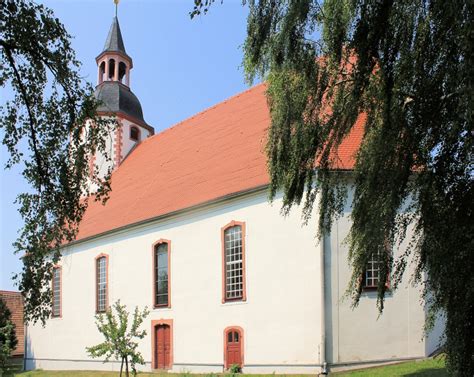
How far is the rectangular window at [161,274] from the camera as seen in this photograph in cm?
2106

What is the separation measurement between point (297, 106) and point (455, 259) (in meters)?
3.33

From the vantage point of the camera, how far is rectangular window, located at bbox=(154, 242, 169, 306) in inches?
829

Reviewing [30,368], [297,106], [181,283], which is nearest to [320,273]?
[181,283]

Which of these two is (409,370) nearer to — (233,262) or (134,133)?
(233,262)

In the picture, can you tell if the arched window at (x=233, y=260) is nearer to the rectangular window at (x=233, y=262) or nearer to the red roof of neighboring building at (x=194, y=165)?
the rectangular window at (x=233, y=262)

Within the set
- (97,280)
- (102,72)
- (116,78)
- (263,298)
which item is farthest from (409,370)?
(102,72)

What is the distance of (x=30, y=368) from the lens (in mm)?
29125

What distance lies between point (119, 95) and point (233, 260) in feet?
51.3

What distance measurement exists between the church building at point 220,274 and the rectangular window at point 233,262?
0.03 m

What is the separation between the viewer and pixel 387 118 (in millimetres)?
8102

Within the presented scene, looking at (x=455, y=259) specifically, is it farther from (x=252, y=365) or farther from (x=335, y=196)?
(x=252, y=365)

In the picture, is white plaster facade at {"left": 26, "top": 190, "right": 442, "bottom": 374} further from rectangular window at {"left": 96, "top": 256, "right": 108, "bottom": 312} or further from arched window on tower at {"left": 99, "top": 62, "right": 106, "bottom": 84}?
arched window on tower at {"left": 99, "top": 62, "right": 106, "bottom": 84}

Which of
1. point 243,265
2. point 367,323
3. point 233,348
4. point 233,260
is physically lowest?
point 233,348

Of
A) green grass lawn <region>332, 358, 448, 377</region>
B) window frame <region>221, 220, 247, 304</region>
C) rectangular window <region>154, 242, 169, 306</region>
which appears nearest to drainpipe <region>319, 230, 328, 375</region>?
green grass lawn <region>332, 358, 448, 377</region>
